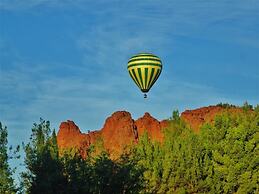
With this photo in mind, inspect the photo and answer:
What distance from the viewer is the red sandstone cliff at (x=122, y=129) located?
12088cm

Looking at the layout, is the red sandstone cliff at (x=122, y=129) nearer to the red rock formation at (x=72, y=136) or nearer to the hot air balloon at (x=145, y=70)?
the red rock formation at (x=72, y=136)

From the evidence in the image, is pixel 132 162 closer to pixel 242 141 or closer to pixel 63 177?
pixel 63 177

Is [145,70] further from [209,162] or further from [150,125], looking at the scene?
[150,125]

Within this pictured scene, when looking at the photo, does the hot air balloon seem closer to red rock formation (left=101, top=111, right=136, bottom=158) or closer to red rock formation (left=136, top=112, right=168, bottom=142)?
red rock formation (left=101, top=111, right=136, bottom=158)

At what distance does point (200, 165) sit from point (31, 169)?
90.2 ft

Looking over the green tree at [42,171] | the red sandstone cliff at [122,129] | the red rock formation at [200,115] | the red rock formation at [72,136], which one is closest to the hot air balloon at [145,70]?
the green tree at [42,171]

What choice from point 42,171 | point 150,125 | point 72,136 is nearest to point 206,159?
point 42,171

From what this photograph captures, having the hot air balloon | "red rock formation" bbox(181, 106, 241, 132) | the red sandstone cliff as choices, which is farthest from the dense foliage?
"red rock formation" bbox(181, 106, 241, 132)

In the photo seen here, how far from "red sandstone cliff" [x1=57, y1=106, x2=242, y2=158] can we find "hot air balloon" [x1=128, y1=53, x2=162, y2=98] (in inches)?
1855

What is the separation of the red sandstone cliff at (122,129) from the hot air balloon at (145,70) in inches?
1855

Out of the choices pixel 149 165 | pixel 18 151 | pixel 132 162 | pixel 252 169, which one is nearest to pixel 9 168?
pixel 18 151

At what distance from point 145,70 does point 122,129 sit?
53264 millimetres

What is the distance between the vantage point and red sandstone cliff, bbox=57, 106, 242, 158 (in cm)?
12088

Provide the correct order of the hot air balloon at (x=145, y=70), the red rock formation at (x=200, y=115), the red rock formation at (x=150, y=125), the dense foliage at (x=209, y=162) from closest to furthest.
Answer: the hot air balloon at (x=145, y=70) → the dense foliage at (x=209, y=162) → the red rock formation at (x=200, y=115) → the red rock formation at (x=150, y=125)
